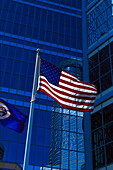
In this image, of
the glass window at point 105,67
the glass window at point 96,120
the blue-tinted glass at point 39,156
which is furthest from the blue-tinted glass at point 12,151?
the glass window at point 105,67

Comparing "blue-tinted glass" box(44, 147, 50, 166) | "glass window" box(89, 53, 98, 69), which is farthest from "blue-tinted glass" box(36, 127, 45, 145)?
"glass window" box(89, 53, 98, 69)

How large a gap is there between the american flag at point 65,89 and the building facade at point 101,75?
45.0 ft

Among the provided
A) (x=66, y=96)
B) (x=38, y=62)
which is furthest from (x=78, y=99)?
(x=38, y=62)

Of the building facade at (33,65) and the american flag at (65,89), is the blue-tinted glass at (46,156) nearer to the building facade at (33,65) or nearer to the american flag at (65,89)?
the building facade at (33,65)

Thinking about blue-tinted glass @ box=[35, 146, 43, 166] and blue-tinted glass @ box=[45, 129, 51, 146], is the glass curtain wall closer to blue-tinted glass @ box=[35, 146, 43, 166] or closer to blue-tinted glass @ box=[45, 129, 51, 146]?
blue-tinted glass @ box=[45, 129, 51, 146]

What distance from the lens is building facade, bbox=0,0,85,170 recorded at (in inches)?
1098

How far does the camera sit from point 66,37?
36938 mm

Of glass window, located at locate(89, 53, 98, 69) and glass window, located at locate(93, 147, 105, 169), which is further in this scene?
glass window, located at locate(89, 53, 98, 69)

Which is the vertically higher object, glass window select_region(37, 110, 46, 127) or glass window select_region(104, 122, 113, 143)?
glass window select_region(37, 110, 46, 127)

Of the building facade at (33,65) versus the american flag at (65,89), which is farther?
the building facade at (33,65)

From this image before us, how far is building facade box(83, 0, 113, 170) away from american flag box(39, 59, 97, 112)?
45.0ft

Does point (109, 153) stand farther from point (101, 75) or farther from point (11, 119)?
point (11, 119)

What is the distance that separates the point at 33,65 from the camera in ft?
109

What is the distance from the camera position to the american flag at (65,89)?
13.3 m
